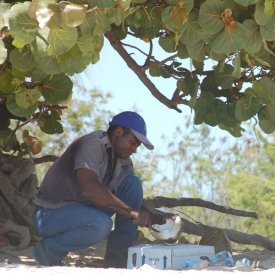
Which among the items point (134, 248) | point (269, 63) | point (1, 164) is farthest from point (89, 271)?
point (1, 164)

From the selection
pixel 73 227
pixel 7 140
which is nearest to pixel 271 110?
pixel 73 227

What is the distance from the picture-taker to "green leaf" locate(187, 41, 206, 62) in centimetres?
404

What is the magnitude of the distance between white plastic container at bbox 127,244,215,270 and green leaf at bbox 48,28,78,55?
4.16ft

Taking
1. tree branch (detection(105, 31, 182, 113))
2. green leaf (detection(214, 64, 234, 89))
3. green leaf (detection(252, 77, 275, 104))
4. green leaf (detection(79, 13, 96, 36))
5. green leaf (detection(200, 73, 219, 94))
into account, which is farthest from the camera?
tree branch (detection(105, 31, 182, 113))

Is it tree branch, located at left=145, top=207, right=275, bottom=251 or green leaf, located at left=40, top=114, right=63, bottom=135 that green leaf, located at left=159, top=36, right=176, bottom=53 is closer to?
green leaf, located at left=40, top=114, right=63, bottom=135

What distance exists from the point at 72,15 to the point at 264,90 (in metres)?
1.54

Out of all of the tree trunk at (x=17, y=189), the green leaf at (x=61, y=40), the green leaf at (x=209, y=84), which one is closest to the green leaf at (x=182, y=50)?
the green leaf at (x=209, y=84)

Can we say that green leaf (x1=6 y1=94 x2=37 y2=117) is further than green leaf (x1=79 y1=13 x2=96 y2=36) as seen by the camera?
Yes

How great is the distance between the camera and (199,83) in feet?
16.2

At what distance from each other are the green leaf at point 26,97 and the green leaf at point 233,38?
3.43 ft

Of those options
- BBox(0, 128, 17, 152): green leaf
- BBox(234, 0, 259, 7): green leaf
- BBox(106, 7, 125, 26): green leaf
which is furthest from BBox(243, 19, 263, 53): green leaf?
BBox(0, 128, 17, 152): green leaf

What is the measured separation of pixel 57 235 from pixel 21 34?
1.59 metres

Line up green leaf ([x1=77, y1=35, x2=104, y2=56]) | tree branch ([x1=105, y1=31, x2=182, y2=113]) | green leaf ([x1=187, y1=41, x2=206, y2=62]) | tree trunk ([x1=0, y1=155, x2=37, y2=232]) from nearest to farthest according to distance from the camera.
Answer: green leaf ([x1=77, y1=35, x2=104, y2=56])
green leaf ([x1=187, y1=41, x2=206, y2=62])
tree branch ([x1=105, y1=31, x2=182, y2=113])
tree trunk ([x1=0, y1=155, x2=37, y2=232])

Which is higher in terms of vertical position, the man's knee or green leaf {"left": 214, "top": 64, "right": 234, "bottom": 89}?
green leaf {"left": 214, "top": 64, "right": 234, "bottom": 89}
